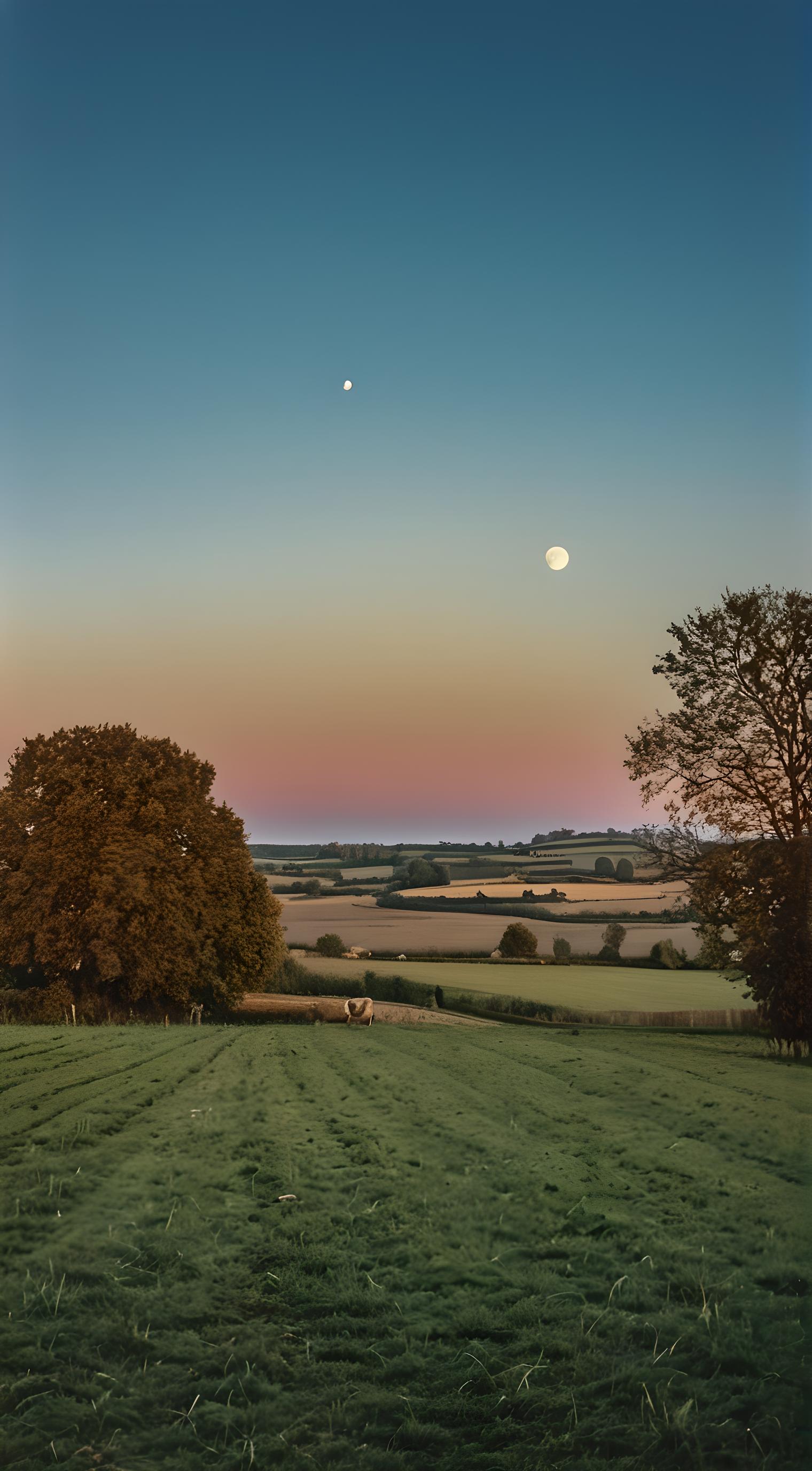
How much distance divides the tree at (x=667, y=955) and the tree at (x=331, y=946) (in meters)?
8.42

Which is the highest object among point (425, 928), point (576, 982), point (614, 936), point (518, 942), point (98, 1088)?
point (425, 928)

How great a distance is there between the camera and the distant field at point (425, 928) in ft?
76.0

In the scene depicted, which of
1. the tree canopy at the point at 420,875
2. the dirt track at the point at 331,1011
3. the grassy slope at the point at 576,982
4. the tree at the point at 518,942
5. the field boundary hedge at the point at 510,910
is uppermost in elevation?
the tree canopy at the point at 420,875

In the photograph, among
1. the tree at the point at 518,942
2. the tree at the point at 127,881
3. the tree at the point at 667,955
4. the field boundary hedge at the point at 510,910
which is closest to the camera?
the tree at the point at 127,881

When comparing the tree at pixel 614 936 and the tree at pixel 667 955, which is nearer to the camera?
the tree at pixel 667 955

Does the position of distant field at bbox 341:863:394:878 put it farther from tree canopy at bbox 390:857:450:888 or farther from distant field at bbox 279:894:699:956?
distant field at bbox 279:894:699:956

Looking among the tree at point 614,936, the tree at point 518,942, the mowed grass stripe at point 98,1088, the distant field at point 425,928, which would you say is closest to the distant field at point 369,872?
the distant field at point 425,928

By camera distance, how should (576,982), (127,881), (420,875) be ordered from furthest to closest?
(420,875), (576,982), (127,881)

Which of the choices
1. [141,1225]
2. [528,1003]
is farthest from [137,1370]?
[528,1003]

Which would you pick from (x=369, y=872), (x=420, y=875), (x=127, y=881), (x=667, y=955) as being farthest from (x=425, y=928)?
(x=127, y=881)

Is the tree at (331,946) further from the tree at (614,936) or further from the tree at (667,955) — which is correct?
the tree at (667,955)

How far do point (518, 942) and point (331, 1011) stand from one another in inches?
239

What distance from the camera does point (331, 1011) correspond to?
21109 mm

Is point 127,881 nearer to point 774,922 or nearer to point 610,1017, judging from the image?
point 610,1017
